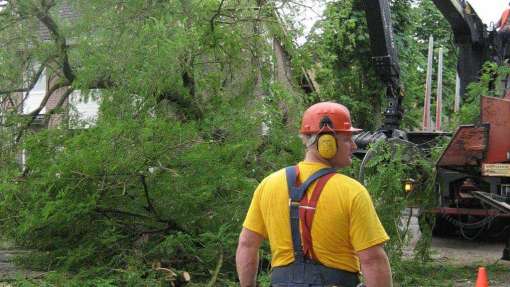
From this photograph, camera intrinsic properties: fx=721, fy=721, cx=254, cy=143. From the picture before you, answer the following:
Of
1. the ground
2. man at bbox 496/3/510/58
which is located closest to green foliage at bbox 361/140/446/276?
the ground

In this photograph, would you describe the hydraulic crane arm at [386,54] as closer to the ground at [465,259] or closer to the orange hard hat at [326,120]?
the ground at [465,259]

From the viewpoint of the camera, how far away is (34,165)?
7.43 metres

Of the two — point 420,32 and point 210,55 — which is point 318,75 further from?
point 420,32

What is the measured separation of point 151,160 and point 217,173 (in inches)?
26.8

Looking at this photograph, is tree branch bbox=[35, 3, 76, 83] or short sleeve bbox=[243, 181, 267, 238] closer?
short sleeve bbox=[243, 181, 267, 238]

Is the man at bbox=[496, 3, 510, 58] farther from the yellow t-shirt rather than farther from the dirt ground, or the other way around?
the yellow t-shirt

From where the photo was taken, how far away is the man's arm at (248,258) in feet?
11.3

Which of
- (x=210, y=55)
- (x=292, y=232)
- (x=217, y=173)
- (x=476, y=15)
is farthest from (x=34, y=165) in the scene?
(x=476, y=15)

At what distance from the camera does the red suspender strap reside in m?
3.20

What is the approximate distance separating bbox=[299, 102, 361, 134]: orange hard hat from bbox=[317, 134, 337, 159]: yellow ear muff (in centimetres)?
4

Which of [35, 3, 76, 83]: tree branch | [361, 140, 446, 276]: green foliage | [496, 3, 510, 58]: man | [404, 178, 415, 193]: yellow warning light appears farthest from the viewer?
[496, 3, 510, 58]: man

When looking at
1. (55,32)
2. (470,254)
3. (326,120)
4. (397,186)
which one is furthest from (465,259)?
(326,120)

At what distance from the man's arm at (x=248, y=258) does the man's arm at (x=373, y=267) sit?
0.57 meters

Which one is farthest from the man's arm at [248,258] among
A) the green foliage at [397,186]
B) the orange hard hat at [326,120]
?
the green foliage at [397,186]
